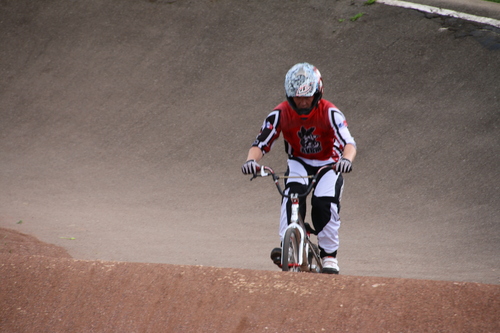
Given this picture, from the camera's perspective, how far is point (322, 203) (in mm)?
5996

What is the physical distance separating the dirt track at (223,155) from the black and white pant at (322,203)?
0.73 m

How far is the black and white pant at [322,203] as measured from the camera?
233 inches

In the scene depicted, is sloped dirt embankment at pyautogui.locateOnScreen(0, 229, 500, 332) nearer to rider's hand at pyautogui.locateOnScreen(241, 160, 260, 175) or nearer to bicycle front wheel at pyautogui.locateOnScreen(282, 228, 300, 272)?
bicycle front wheel at pyautogui.locateOnScreen(282, 228, 300, 272)

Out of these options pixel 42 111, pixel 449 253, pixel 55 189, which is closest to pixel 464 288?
pixel 449 253

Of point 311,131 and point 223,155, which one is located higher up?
point 311,131

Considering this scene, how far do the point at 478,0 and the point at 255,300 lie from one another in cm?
1548

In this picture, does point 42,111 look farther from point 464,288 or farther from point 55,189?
point 464,288

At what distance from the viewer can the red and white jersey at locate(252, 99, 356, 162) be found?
6.00 metres

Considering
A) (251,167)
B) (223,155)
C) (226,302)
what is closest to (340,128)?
(251,167)

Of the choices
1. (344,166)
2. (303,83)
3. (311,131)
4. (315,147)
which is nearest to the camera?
(344,166)

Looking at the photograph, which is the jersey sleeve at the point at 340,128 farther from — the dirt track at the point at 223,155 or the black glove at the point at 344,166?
the dirt track at the point at 223,155

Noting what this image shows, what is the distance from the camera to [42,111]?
55.0 feet

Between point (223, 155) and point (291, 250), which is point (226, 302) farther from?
point (223, 155)

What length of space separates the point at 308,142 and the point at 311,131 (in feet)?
0.46
